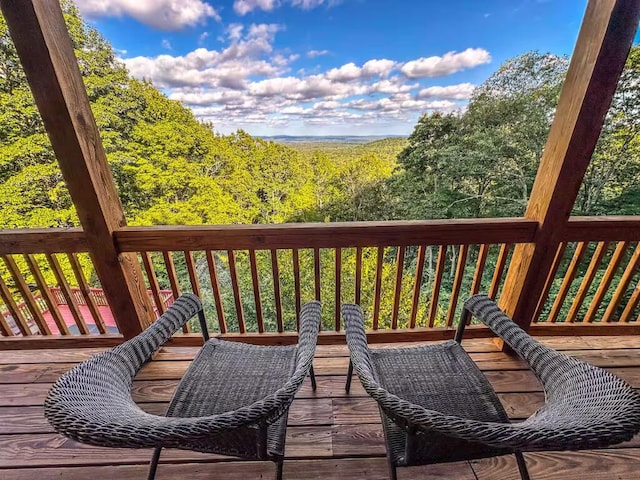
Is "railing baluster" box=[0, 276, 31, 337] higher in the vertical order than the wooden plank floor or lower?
higher

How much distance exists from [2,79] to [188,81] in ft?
4.79

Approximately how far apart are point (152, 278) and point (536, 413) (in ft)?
6.70

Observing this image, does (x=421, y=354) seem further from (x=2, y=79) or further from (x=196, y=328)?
(x=2, y=79)

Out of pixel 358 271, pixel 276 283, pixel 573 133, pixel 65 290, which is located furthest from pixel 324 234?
pixel 65 290

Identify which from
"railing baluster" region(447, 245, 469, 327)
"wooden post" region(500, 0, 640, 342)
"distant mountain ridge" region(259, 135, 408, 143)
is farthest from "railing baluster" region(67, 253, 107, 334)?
"wooden post" region(500, 0, 640, 342)

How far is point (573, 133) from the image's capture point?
1.52m

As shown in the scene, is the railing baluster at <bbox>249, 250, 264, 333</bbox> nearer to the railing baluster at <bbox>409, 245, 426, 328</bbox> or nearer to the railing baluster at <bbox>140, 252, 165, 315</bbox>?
the railing baluster at <bbox>140, 252, 165, 315</bbox>

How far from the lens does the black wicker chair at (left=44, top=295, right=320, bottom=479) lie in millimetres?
773

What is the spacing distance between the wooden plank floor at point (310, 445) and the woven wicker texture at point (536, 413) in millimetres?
429

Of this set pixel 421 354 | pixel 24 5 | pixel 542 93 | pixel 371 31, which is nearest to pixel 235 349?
pixel 421 354

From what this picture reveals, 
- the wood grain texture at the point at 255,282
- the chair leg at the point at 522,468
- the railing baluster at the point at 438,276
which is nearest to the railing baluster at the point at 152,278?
the wood grain texture at the point at 255,282

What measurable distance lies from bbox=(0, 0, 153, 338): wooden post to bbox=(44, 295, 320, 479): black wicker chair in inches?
26.0

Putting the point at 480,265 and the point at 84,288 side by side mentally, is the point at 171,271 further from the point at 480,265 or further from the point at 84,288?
the point at 480,265

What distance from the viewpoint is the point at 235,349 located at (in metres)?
1.56
